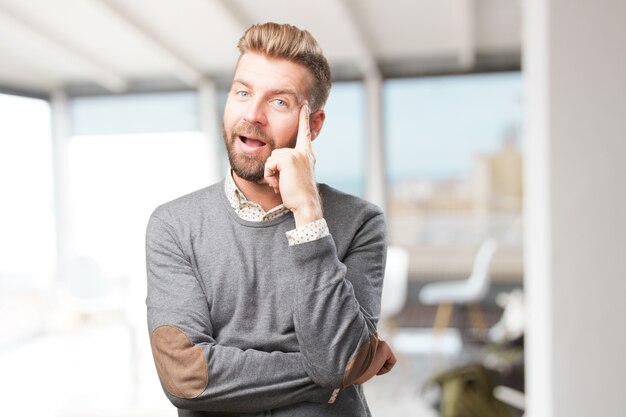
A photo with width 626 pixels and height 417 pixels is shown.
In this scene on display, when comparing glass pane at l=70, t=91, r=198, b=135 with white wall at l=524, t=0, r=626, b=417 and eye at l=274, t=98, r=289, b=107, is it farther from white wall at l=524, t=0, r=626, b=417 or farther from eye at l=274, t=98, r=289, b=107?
white wall at l=524, t=0, r=626, b=417

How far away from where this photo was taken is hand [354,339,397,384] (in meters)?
0.64

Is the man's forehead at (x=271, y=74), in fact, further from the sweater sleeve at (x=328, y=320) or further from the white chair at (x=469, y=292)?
the white chair at (x=469, y=292)

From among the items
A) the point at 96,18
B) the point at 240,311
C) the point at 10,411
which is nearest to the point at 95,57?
the point at 96,18

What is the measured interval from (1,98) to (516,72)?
3997 mm

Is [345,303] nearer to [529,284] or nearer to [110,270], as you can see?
[110,270]

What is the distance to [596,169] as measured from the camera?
4.93 feet

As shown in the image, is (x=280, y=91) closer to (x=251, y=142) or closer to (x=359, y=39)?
(x=251, y=142)

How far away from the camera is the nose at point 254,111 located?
0.59 metres

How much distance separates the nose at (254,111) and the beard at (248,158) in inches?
0.4

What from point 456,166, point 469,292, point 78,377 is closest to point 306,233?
point 78,377

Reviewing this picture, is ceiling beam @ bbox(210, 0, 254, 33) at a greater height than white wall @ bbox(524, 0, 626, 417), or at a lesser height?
greater

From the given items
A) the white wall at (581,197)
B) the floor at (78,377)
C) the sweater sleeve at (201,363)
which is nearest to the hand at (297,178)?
the sweater sleeve at (201,363)

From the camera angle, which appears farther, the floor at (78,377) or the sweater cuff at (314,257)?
the floor at (78,377)

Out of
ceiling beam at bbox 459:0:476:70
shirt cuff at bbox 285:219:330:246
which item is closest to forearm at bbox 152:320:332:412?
shirt cuff at bbox 285:219:330:246
